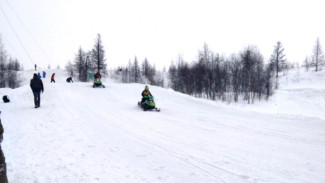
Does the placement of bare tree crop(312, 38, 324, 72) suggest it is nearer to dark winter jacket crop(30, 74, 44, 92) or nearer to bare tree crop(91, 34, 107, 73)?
bare tree crop(91, 34, 107, 73)

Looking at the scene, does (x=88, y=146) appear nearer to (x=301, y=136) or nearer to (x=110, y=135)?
(x=110, y=135)

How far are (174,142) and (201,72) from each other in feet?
131

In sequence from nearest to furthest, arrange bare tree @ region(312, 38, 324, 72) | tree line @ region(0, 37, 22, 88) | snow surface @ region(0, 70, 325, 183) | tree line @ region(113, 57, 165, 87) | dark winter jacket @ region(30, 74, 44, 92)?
snow surface @ region(0, 70, 325, 183) < dark winter jacket @ region(30, 74, 44, 92) < tree line @ region(0, 37, 22, 88) < bare tree @ region(312, 38, 324, 72) < tree line @ region(113, 57, 165, 87)

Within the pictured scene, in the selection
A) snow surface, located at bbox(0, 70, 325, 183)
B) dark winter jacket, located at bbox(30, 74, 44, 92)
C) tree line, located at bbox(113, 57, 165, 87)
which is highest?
tree line, located at bbox(113, 57, 165, 87)

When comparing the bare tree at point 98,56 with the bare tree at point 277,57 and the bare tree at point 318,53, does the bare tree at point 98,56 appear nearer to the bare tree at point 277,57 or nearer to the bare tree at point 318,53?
the bare tree at point 277,57

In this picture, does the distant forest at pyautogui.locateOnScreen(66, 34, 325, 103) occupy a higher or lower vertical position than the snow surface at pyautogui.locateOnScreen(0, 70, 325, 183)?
higher

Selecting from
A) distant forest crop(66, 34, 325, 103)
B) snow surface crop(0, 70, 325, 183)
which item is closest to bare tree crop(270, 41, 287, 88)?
distant forest crop(66, 34, 325, 103)

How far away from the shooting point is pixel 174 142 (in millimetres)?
6094

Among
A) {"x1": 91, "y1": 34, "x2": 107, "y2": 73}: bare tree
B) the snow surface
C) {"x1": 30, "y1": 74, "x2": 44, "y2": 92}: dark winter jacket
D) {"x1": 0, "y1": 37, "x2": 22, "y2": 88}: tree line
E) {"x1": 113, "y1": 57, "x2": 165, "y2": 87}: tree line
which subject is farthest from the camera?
{"x1": 113, "y1": 57, "x2": 165, "y2": 87}: tree line

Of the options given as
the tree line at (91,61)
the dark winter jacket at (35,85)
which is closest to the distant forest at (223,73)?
the tree line at (91,61)

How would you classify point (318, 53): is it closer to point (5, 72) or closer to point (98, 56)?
point (98, 56)

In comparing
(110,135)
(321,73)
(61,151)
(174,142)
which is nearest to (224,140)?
(174,142)

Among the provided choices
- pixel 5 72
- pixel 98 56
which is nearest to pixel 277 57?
pixel 98 56

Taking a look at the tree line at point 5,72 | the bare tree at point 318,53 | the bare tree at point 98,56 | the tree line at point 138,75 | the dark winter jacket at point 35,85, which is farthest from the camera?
the tree line at point 138,75
